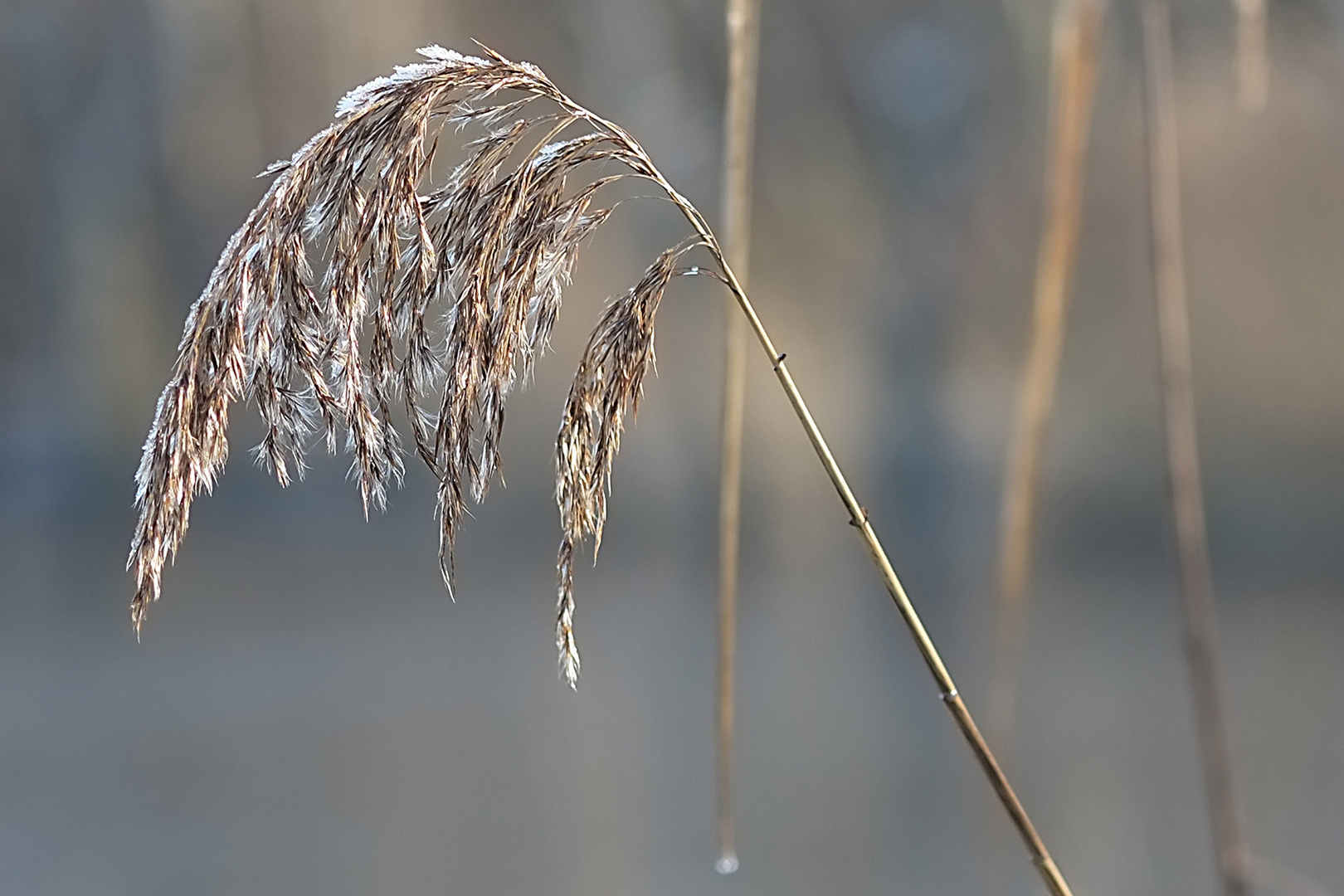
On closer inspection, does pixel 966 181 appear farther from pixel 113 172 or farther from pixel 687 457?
pixel 113 172

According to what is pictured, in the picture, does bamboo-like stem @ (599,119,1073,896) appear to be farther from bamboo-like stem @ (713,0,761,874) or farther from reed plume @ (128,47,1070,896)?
bamboo-like stem @ (713,0,761,874)

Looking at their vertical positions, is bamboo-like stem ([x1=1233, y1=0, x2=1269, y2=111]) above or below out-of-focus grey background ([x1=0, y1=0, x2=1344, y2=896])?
above

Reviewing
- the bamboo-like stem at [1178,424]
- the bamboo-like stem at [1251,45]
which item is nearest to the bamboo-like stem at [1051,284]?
the bamboo-like stem at [1178,424]

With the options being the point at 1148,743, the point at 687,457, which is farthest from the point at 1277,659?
the point at 687,457

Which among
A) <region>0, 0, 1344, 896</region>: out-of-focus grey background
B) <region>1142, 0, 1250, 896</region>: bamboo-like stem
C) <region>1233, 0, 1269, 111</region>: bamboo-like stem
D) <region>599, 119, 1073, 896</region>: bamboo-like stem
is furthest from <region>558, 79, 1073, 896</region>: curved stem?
<region>0, 0, 1344, 896</region>: out-of-focus grey background

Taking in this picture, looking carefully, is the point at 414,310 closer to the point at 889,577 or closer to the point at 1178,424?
the point at 889,577

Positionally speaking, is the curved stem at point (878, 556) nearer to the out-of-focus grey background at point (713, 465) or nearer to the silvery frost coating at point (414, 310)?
the silvery frost coating at point (414, 310)
